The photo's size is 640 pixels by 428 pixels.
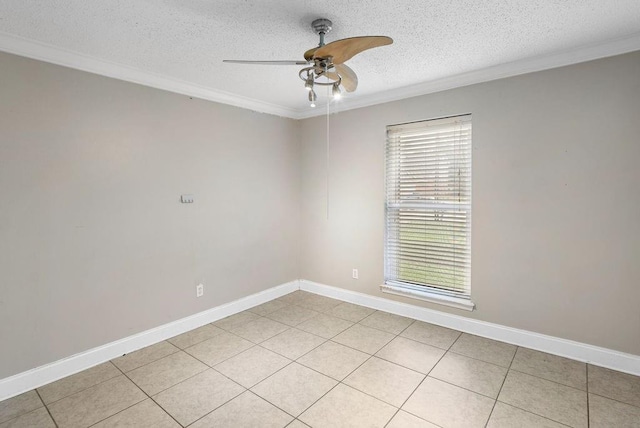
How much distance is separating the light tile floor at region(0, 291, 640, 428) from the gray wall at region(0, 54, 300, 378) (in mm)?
450

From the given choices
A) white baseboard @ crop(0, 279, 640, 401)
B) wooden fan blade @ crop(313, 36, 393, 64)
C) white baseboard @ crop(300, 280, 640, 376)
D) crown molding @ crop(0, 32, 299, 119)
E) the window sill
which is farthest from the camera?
the window sill

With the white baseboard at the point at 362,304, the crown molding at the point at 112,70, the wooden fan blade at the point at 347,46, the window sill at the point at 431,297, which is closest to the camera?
the wooden fan blade at the point at 347,46

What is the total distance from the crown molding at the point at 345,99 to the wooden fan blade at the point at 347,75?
1.32 metres

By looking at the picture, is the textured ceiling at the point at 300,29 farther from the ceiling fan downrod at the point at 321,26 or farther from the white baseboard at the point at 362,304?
the white baseboard at the point at 362,304

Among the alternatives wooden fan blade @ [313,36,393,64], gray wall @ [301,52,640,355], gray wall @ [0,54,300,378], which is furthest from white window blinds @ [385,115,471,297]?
wooden fan blade @ [313,36,393,64]

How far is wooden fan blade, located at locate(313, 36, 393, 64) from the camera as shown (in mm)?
1603

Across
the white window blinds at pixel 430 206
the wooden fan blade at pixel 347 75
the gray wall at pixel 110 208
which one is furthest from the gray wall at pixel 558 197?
the gray wall at pixel 110 208

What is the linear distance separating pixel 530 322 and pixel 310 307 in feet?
7.28

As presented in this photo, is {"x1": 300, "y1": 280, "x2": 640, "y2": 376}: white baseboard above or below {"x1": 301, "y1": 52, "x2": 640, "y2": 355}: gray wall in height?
below

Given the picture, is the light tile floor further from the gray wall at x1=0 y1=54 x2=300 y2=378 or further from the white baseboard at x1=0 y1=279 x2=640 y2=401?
the gray wall at x1=0 y1=54 x2=300 y2=378

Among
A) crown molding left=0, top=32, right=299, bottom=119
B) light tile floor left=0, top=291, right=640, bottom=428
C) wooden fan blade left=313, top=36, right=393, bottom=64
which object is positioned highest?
crown molding left=0, top=32, right=299, bottom=119

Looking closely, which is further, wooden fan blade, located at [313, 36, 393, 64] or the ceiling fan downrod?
the ceiling fan downrod

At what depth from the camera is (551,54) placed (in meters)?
2.53

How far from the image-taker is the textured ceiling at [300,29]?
186 cm
